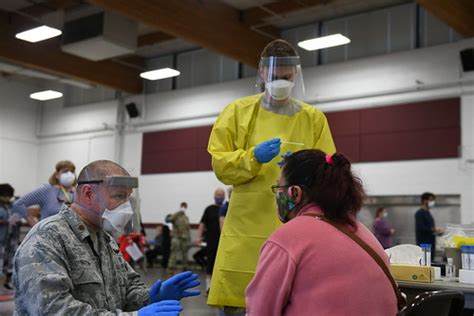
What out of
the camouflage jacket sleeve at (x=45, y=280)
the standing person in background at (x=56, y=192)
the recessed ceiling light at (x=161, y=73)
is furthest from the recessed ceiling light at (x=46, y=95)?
the camouflage jacket sleeve at (x=45, y=280)

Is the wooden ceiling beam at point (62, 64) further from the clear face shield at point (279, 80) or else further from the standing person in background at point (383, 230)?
the clear face shield at point (279, 80)

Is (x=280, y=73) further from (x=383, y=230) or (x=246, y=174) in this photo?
(x=383, y=230)

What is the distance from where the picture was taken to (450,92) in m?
10.0

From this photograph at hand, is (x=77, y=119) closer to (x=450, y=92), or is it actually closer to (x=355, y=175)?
(x=450, y=92)

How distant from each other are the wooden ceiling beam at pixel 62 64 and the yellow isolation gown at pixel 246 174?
10450 mm

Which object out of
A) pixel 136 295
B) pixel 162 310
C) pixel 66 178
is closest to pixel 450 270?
pixel 136 295

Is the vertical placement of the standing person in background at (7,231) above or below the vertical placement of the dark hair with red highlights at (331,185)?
below

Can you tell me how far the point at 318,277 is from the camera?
149 centimetres

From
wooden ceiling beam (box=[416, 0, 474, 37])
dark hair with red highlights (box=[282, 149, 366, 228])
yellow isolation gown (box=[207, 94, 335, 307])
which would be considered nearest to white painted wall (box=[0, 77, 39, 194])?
wooden ceiling beam (box=[416, 0, 474, 37])

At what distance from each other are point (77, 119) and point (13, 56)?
4491 mm

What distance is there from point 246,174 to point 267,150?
0.15m

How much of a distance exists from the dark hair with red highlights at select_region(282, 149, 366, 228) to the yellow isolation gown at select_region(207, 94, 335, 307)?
0.67m

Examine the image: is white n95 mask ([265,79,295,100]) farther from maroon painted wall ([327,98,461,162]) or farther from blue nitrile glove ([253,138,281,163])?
maroon painted wall ([327,98,461,162])

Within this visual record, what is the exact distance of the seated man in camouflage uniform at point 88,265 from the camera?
167 centimetres
